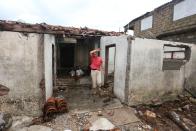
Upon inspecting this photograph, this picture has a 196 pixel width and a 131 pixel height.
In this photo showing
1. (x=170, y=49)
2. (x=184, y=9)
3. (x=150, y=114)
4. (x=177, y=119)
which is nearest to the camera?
(x=177, y=119)

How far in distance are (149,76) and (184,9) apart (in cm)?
550

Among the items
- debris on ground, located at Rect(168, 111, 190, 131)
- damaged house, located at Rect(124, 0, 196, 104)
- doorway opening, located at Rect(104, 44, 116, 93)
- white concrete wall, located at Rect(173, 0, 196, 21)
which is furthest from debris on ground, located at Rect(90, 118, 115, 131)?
white concrete wall, located at Rect(173, 0, 196, 21)

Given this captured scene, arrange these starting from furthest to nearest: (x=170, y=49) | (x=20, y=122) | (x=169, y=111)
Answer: (x=170, y=49)
(x=169, y=111)
(x=20, y=122)

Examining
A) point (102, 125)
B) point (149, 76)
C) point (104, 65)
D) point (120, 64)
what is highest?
point (120, 64)

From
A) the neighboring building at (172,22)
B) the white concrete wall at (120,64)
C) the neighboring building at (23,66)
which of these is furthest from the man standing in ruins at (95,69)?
the neighboring building at (172,22)

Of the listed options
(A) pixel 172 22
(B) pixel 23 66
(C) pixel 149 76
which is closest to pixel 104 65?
(C) pixel 149 76

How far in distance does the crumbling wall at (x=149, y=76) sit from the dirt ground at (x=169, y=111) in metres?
0.30

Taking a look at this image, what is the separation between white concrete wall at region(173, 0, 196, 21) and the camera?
29.2 feet

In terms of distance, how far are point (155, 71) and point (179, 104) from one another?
6.02 feet

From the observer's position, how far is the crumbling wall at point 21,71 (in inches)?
183

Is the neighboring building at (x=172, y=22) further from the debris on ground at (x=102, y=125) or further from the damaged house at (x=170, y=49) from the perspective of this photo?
the debris on ground at (x=102, y=125)

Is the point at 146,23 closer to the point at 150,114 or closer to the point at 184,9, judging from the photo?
the point at 184,9

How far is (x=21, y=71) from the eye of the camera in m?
4.84

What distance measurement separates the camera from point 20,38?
4719mm
